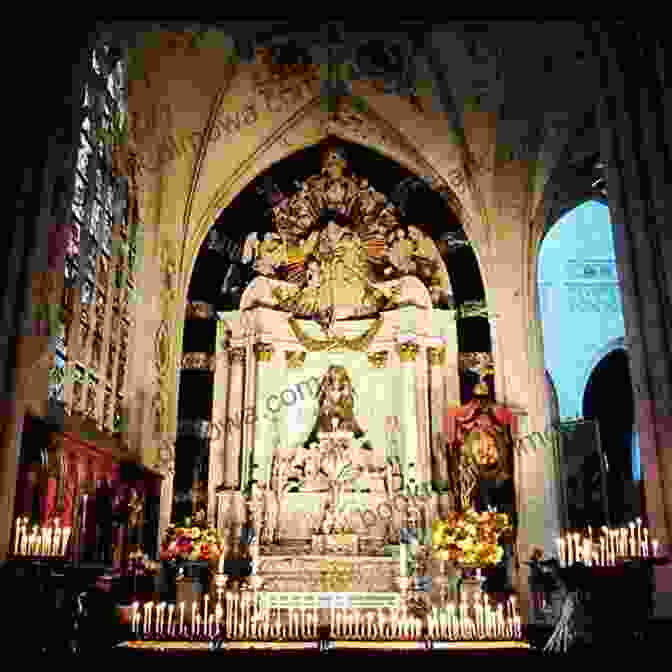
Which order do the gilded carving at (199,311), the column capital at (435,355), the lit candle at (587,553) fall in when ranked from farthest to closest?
1. the gilded carving at (199,311)
2. the column capital at (435,355)
3. the lit candle at (587,553)

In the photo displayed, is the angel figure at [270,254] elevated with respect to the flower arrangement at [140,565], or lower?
elevated

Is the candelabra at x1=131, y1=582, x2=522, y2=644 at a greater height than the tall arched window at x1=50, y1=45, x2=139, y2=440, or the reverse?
the tall arched window at x1=50, y1=45, x2=139, y2=440

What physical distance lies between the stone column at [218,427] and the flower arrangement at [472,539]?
5418 mm

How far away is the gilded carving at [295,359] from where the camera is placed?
1641 cm

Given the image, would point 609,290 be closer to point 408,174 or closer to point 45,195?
point 408,174

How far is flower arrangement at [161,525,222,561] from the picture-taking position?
12516mm

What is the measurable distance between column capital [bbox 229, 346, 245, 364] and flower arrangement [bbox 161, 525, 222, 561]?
4.38m

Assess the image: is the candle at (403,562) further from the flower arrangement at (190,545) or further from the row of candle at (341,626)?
the flower arrangement at (190,545)

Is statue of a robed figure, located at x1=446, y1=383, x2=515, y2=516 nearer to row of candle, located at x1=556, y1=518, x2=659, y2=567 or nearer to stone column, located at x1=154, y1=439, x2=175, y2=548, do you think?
stone column, located at x1=154, y1=439, x2=175, y2=548

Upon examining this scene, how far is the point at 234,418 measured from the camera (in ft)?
52.3

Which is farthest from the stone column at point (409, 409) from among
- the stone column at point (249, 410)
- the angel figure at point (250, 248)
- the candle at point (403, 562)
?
the angel figure at point (250, 248)

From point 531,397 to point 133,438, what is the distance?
822 centimetres

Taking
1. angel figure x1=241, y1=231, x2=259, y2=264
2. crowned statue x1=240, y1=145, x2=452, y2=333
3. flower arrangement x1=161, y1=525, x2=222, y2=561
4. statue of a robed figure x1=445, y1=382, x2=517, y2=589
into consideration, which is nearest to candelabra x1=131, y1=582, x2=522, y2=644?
flower arrangement x1=161, y1=525, x2=222, y2=561

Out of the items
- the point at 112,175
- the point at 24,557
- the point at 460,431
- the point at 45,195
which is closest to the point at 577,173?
the point at 460,431
